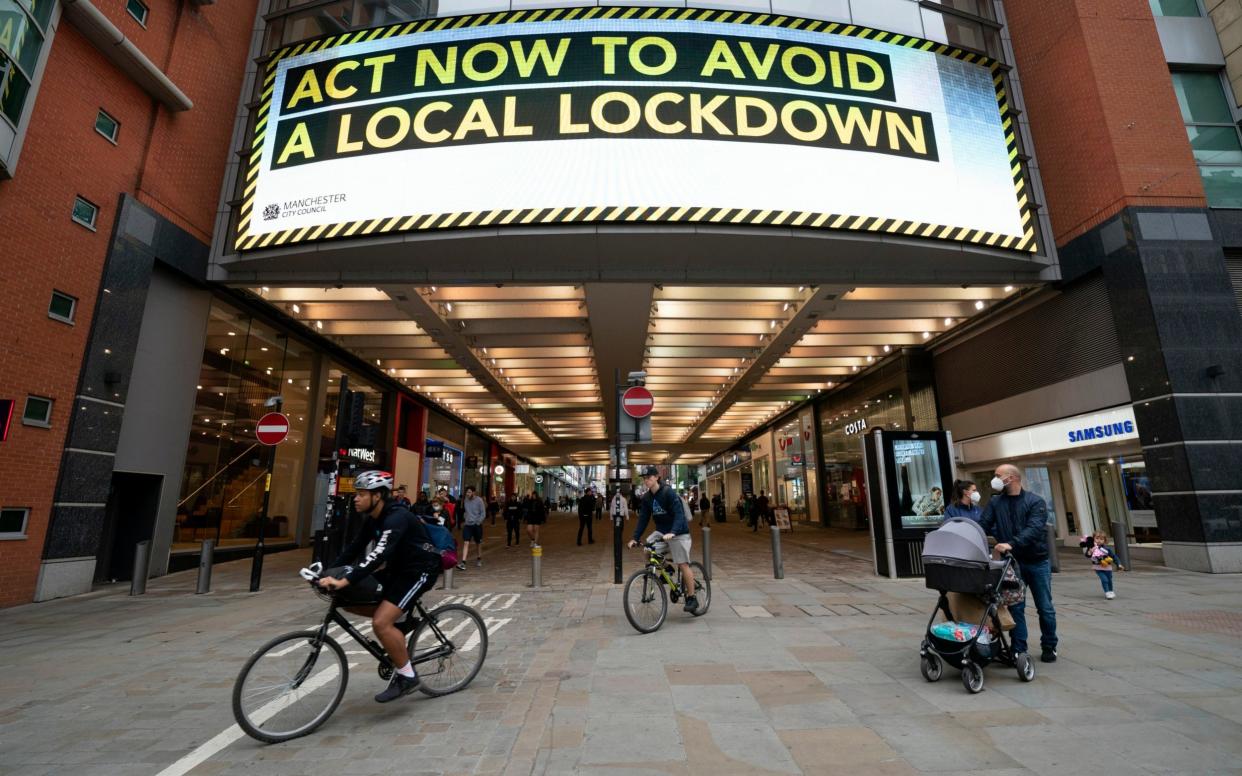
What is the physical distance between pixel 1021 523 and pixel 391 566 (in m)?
5.30

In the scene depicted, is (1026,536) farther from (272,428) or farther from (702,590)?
(272,428)

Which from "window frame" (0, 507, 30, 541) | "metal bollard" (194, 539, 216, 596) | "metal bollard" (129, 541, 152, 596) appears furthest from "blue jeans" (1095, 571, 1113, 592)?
"window frame" (0, 507, 30, 541)

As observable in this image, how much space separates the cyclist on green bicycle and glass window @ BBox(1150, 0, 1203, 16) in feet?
58.9

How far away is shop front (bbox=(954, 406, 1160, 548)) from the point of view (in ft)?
40.7

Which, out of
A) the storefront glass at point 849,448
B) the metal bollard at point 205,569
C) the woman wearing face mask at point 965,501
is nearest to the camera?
the woman wearing face mask at point 965,501

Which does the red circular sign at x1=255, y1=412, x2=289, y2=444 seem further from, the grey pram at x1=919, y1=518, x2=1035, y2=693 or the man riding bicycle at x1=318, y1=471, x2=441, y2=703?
the grey pram at x1=919, y1=518, x2=1035, y2=693

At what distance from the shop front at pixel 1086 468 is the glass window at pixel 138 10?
73.0 feet

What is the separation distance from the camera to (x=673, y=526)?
681 centimetres

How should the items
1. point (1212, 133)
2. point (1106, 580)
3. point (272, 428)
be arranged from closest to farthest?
point (1106, 580) → point (272, 428) → point (1212, 133)

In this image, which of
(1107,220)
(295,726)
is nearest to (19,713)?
(295,726)

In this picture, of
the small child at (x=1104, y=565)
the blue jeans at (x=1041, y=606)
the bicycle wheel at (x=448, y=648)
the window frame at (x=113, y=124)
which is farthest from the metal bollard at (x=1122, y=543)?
the window frame at (x=113, y=124)

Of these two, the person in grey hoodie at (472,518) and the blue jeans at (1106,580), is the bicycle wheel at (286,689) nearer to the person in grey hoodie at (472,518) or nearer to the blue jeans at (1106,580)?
the blue jeans at (1106,580)

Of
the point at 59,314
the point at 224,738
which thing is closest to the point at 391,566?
the point at 224,738

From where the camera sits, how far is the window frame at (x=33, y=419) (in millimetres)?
8750
